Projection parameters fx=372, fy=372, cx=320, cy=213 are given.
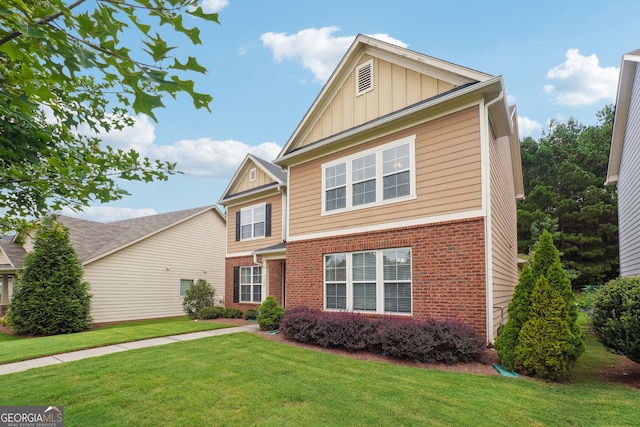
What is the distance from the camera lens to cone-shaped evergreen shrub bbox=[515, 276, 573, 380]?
6.02 metres

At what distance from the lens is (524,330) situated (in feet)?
20.9

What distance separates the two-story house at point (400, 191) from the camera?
26.8 ft

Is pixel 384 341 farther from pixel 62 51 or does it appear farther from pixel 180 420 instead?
pixel 62 51

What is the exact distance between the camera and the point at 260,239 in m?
16.3

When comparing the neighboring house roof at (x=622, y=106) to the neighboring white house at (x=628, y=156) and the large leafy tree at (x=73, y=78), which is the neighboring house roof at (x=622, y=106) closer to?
the neighboring white house at (x=628, y=156)

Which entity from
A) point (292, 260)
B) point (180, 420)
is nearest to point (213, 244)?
point (292, 260)

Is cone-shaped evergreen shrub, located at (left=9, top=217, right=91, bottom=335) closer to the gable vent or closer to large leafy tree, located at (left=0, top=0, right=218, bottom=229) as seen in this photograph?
the gable vent

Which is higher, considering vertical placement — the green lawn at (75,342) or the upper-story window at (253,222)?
the upper-story window at (253,222)

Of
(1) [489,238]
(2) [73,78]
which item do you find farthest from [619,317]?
(2) [73,78]

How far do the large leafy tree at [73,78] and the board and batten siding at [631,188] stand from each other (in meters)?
13.5

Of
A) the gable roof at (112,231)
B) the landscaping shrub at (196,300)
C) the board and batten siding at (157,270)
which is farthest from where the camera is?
the gable roof at (112,231)

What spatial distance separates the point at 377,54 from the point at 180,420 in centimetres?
971

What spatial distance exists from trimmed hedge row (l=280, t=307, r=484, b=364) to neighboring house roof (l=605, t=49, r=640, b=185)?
30.3ft

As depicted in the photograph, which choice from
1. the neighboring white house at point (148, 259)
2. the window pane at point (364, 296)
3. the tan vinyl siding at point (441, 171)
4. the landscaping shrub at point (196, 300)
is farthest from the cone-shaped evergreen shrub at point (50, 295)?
the tan vinyl siding at point (441, 171)
